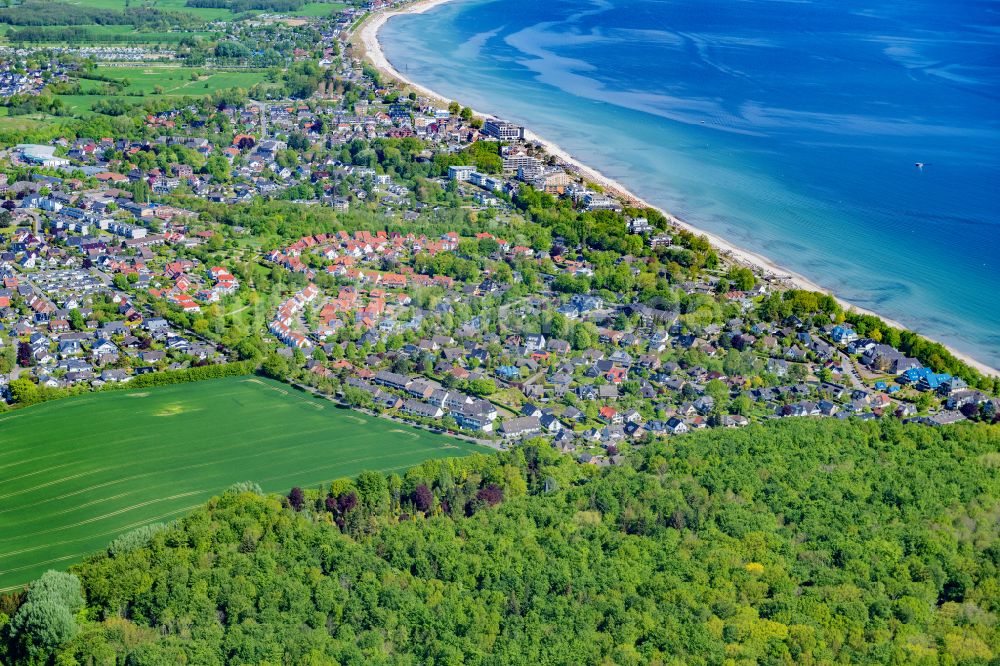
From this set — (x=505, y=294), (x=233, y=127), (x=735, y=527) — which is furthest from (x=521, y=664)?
(x=233, y=127)

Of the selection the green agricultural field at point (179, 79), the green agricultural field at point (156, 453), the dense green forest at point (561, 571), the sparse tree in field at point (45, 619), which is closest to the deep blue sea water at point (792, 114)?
the green agricultural field at point (179, 79)

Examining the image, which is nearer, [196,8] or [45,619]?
[45,619]

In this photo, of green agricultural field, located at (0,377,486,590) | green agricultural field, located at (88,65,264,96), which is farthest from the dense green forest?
Result: green agricultural field, located at (88,65,264,96)

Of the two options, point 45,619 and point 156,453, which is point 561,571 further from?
point 156,453

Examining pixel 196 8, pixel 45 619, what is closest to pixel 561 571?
pixel 45 619

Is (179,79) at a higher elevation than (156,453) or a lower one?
higher
